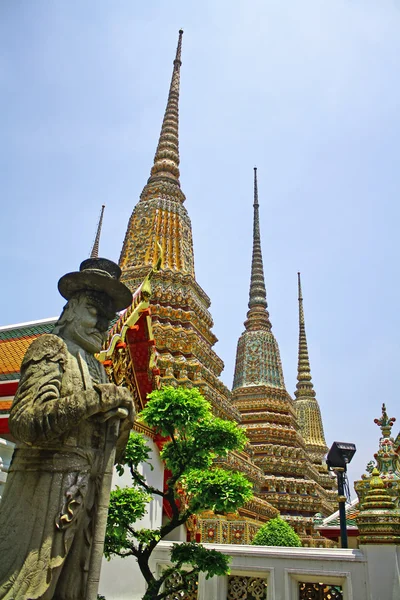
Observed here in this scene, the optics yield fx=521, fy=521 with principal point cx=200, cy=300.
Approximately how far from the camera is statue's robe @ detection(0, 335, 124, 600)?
10.6ft

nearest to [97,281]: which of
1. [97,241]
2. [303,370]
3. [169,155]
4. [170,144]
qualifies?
[169,155]

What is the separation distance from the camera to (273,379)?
24.9m

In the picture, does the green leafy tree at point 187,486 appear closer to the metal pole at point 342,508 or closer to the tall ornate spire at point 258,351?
the metal pole at point 342,508

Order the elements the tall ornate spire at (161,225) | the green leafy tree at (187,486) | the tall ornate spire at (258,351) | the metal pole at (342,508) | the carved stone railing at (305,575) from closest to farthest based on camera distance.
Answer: the green leafy tree at (187,486) < the carved stone railing at (305,575) < the metal pole at (342,508) < the tall ornate spire at (161,225) < the tall ornate spire at (258,351)

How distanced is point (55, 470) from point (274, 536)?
9.60 m

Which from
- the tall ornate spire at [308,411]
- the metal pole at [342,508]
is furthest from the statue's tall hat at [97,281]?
the tall ornate spire at [308,411]

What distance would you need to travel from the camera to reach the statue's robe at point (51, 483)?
3236mm

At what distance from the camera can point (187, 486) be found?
5816 mm

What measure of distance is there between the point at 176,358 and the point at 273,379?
1172 centimetres

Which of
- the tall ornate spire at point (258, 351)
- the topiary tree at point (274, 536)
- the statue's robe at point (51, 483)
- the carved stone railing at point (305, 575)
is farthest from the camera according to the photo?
the tall ornate spire at point (258, 351)

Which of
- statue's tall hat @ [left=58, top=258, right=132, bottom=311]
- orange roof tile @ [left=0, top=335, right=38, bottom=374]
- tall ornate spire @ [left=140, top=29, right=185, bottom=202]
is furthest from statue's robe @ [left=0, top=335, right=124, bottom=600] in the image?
tall ornate spire @ [left=140, top=29, right=185, bottom=202]

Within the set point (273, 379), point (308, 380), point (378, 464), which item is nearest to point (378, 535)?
point (378, 464)

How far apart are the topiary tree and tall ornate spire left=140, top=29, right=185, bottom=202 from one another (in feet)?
38.0

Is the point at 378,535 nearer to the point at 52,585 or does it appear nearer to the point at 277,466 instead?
the point at 52,585
